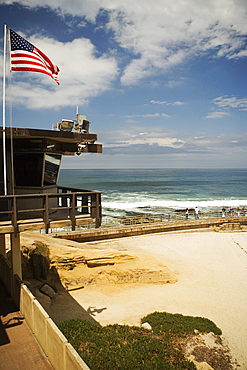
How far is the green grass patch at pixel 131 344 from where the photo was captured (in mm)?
8391

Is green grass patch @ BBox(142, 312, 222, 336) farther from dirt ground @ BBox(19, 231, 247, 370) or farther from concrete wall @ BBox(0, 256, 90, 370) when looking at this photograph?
concrete wall @ BBox(0, 256, 90, 370)

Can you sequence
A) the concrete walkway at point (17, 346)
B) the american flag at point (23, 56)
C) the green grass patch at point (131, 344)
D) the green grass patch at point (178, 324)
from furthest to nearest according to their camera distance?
the green grass patch at point (178, 324) < the american flag at point (23, 56) < the green grass patch at point (131, 344) < the concrete walkway at point (17, 346)

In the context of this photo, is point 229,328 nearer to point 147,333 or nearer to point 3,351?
point 147,333

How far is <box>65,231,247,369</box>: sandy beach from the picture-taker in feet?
42.5

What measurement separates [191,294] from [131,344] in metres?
6.86

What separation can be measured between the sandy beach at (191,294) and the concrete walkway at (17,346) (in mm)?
5519

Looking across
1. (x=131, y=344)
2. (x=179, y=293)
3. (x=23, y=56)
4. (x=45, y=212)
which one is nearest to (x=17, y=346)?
(x=45, y=212)

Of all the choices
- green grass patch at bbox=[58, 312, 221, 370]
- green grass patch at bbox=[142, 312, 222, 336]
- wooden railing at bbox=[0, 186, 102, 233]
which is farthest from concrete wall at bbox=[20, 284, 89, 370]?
green grass patch at bbox=[142, 312, 222, 336]

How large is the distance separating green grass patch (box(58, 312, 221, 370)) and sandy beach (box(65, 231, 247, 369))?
4.18 ft

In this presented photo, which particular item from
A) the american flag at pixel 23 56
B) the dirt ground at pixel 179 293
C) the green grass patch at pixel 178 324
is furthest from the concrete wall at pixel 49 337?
the american flag at pixel 23 56

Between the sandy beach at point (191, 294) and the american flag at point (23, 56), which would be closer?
the american flag at point (23, 56)

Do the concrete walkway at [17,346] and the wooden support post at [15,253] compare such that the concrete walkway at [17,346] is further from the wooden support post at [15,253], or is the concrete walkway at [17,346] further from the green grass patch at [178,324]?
the green grass patch at [178,324]

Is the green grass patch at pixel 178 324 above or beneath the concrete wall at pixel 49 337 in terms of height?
beneath

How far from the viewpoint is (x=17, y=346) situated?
688cm
